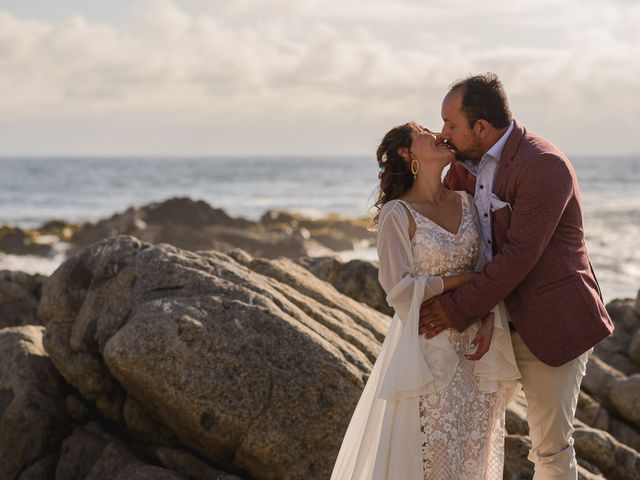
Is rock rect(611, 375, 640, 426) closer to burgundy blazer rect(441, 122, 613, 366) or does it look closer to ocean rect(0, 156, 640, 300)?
burgundy blazer rect(441, 122, 613, 366)

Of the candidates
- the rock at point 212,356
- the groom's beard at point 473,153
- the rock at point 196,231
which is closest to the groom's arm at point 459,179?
the groom's beard at point 473,153

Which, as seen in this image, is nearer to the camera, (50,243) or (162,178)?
(50,243)

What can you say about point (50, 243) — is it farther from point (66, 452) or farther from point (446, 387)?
point (446, 387)

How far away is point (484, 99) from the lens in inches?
196

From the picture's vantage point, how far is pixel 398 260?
4848 millimetres

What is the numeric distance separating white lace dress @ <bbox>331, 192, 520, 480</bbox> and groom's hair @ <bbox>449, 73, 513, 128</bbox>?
24.0 inches

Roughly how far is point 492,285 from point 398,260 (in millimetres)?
503

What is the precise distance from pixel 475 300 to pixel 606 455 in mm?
3033

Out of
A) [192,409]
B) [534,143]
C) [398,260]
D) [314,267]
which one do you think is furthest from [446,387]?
[314,267]

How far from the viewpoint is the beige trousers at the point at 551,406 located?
5.00m

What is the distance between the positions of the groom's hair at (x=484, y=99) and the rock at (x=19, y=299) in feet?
21.4

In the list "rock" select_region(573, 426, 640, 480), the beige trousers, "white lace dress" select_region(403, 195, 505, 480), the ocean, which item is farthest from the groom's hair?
the ocean

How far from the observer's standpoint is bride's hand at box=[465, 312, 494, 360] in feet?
15.9

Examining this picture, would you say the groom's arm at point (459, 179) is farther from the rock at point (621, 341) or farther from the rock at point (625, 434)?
the rock at point (621, 341)
